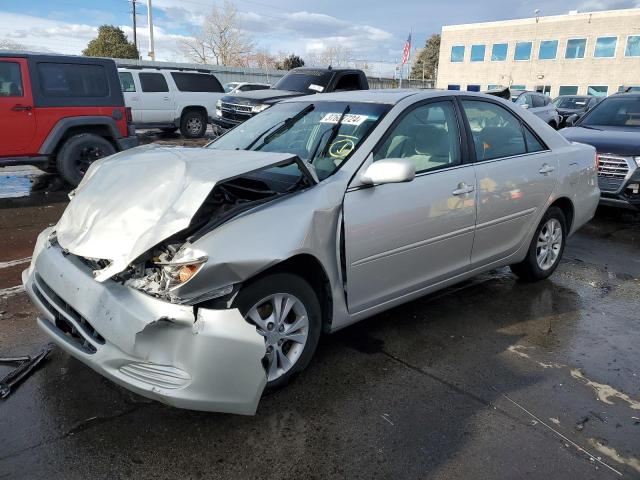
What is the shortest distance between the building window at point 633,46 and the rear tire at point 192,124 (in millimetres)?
38514

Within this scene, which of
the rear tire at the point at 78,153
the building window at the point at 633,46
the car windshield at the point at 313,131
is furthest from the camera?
the building window at the point at 633,46

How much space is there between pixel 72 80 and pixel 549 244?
7.34m

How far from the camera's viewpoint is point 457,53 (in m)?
50.8

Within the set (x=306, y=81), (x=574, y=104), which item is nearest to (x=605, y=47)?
(x=574, y=104)

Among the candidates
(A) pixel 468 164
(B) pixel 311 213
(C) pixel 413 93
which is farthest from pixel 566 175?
(B) pixel 311 213

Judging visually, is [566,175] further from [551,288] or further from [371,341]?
[371,341]

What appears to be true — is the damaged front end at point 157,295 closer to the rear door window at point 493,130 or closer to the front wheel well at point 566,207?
the rear door window at point 493,130

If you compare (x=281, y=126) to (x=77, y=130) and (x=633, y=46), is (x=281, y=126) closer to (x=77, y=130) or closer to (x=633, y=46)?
(x=77, y=130)

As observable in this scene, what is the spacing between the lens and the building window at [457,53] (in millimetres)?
50344

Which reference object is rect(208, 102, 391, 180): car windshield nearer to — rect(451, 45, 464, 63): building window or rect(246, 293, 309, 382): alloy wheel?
rect(246, 293, 309, 382): alloy wheel

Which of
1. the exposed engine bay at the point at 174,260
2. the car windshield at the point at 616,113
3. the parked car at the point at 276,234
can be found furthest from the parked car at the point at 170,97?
the exposed engine bay at the point at 174,260

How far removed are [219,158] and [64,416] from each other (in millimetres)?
1621

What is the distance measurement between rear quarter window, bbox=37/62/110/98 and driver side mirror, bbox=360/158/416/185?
21.9ft

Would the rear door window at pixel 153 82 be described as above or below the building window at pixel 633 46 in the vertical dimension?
below
